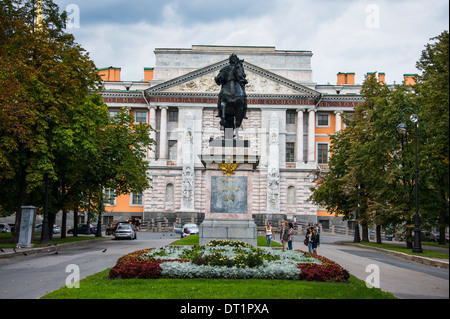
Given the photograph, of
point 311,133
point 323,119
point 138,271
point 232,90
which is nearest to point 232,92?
point 232,90

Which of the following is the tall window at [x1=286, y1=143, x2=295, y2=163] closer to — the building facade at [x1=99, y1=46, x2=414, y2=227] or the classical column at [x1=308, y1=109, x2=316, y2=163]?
the building facade at [x1=99, y1=46, x2=414, y2=227]

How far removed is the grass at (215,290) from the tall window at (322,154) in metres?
57.8

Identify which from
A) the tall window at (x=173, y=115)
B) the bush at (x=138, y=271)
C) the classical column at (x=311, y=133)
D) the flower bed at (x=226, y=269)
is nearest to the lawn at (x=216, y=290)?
the flower bed at (x=226, y=269)

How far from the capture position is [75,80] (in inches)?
1189

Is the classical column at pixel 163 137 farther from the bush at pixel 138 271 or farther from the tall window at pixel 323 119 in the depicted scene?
the bush at pixel 138 271

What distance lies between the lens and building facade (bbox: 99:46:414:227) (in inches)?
2598

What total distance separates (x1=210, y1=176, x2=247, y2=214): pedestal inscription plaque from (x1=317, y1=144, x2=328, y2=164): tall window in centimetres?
5261

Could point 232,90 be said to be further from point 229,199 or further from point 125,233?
point 125,233

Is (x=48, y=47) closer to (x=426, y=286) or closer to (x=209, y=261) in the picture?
(x=209, y=261)

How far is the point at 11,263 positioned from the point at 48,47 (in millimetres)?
14410

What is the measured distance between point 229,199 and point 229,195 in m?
0.15

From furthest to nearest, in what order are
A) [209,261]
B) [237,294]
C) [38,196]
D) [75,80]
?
[38,196]
[75,80]
[209,261]
[237,294]

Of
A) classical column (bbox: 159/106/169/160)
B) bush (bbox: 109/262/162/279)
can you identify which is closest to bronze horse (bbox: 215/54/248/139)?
bush (bbox: 109/262/162/279)
